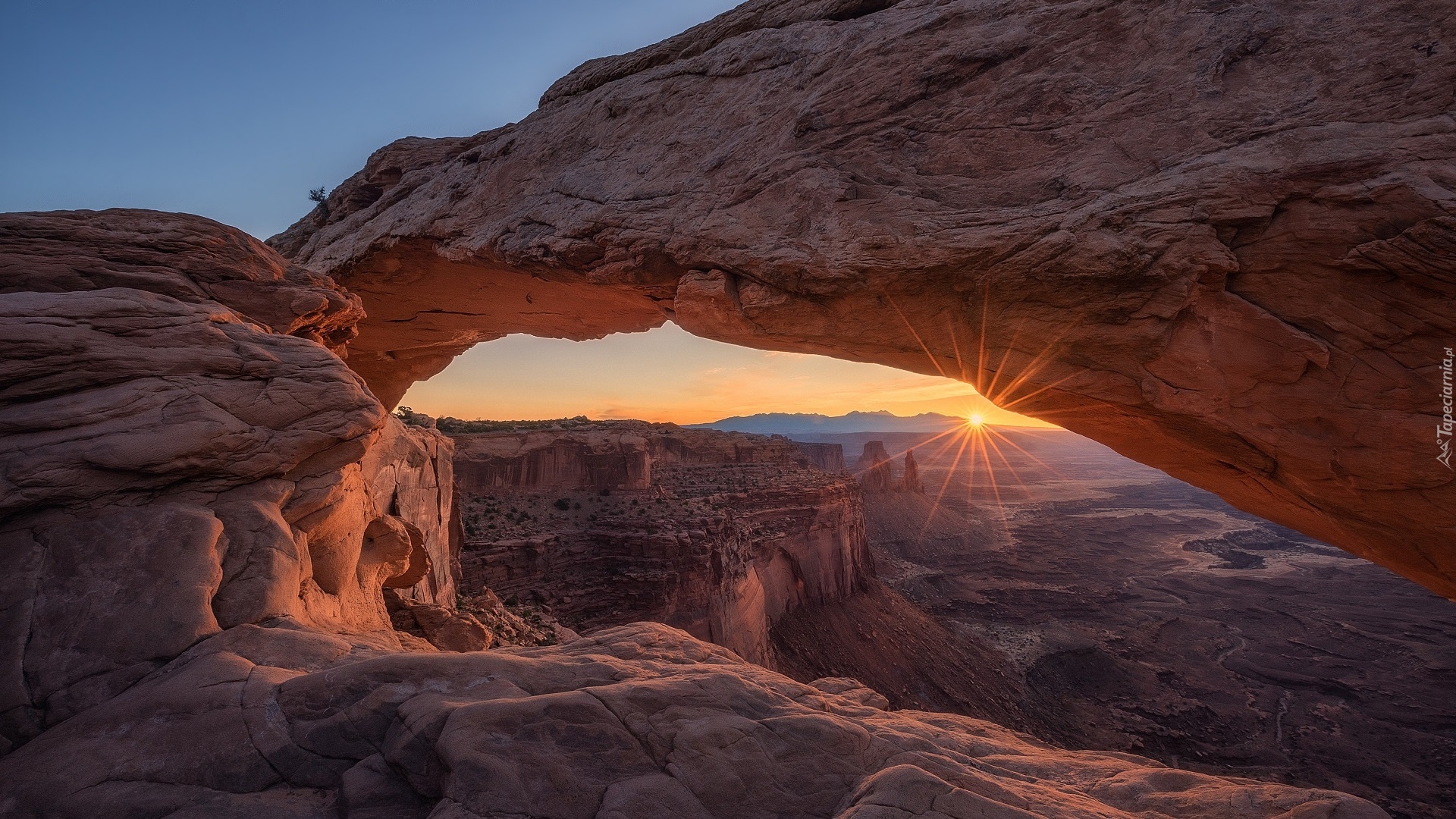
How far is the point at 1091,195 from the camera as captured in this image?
22.4 ft

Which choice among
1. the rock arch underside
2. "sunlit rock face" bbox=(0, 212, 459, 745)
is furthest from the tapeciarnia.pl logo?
"sunlit rock face" bbox=(0, 212, 459, 745)

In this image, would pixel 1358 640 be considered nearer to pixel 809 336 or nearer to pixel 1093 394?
pixel 1093 394

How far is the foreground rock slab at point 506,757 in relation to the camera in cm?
324

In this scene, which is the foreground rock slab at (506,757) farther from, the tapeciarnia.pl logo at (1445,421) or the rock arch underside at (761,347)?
the tapeciarnia.pl logo at (1445,421)

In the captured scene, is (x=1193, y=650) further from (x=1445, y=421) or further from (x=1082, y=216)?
(x=1082, y=216)

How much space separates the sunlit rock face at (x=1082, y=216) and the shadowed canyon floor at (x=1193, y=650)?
18.6 m

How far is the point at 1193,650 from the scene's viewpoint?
30.0 metres

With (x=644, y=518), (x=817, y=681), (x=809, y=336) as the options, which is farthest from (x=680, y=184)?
(x=644, y=518)

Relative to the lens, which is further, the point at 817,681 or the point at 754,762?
the point at 817,681

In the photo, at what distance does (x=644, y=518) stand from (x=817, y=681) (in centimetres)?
1893

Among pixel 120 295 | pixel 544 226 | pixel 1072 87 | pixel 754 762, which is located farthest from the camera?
pixel 544 226

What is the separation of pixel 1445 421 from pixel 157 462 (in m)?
13.6

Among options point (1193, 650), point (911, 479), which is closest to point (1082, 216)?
point (1193, 650)

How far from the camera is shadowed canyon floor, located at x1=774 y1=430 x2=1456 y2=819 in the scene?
20.6 m
